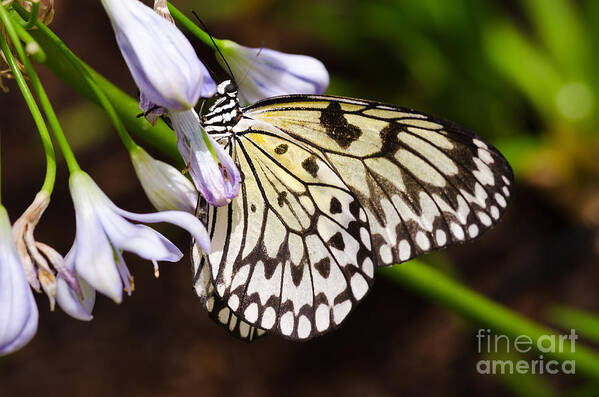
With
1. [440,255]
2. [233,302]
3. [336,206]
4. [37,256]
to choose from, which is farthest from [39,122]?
[440,255]

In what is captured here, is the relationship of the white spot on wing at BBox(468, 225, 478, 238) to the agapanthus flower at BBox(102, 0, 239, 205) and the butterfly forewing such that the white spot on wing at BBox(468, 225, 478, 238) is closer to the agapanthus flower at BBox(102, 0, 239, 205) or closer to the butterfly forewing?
the butterfly forewing

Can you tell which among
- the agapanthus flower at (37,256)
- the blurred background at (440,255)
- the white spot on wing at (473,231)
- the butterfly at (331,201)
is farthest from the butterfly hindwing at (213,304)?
the blurred background at (440,255)

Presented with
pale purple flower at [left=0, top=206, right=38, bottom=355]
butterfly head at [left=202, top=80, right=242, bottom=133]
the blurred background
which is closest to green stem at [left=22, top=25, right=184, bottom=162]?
butterfly head at [left=202, top=80, right=242, bottom=133]

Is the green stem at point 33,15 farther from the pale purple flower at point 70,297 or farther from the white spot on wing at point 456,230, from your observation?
the white spot on wing at point 456,230

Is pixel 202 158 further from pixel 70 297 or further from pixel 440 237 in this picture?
pixel 440 237

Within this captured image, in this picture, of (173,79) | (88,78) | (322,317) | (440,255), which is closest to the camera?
(173,79)
